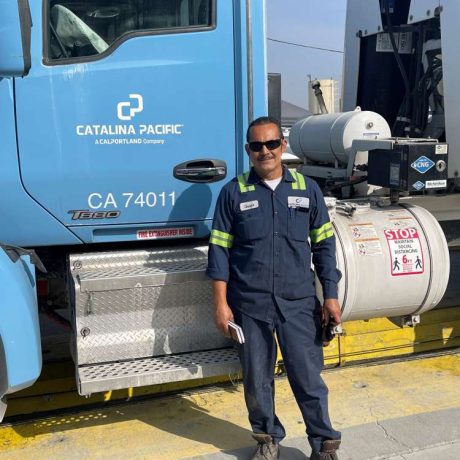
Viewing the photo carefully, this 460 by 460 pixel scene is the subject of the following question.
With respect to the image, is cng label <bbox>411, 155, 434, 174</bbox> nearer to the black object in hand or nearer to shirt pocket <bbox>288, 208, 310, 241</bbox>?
shirt pocket <bbox>288, 208, 310, 241</bbox>

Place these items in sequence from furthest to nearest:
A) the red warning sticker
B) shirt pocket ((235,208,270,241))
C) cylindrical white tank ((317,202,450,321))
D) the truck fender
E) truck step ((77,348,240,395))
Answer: cylindrical white tank ((317,202,450,321))
the red warning sticker
truck step ((77,348,240,395))
shirt pocket ((235,208,270,241))
the truck fender

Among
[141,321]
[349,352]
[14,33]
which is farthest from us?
[349,352]

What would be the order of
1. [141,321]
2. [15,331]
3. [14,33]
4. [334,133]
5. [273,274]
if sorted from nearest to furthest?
[14,33]
[15,331]
[273,274]
[141,321]
[334,133]

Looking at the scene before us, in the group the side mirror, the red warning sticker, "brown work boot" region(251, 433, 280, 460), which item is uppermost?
the side mirror

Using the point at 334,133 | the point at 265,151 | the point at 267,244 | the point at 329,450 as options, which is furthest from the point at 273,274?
the point at 334,133

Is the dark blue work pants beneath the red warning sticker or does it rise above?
beneath

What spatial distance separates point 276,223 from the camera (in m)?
2.60

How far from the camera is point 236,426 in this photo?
3.17 meters

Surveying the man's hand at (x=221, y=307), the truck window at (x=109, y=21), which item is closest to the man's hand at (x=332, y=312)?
the man's hand at (x=221, y=307)

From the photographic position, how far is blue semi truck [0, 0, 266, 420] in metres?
2.72

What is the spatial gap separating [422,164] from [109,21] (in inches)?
74.4

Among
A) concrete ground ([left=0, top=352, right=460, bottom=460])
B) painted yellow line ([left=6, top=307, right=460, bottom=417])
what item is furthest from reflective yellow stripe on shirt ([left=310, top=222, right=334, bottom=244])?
painted yellow line ([left=6, top=307, right=460, bottom=417])

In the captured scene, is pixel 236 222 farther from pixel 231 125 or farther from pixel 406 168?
pixel 406 168

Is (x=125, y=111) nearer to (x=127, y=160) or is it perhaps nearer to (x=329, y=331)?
(x=127, y=160)
